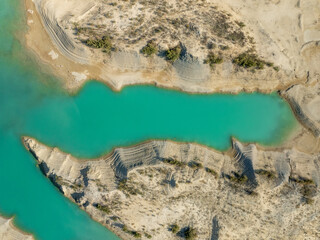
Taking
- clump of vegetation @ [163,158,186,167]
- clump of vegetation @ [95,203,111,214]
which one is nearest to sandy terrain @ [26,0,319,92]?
clump of vegetation @ [163,158,186,167]

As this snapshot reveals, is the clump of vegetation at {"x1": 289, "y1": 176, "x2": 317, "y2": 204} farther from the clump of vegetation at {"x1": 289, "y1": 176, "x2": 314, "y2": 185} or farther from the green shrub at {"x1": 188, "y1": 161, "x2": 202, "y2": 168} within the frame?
the green shrub at {"x1": 188, "y1": 161, "x2": 202, "y2": 168}

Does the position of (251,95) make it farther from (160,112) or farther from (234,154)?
(160,112)

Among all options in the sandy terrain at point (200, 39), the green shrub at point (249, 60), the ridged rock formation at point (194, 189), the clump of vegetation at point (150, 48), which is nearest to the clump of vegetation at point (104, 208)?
the ridged rock formation at point (194, 189)

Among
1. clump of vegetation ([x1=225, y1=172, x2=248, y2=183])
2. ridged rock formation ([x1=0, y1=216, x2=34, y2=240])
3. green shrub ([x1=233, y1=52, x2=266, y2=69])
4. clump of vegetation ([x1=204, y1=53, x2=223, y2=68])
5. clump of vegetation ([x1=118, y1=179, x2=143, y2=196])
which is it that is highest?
green shrub ([x1=233, y1=52, x2=266, y2=69])

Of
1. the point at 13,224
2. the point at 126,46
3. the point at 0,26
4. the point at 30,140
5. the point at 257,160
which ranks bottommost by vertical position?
the point at 13,224

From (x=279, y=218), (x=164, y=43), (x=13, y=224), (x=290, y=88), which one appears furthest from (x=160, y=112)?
(x=13, y=224)
